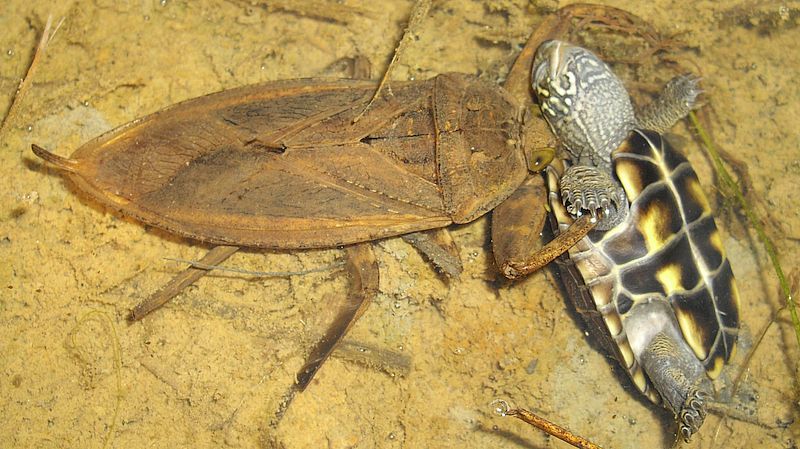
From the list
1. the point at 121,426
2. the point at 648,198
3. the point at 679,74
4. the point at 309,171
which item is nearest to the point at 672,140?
the point at 679,74

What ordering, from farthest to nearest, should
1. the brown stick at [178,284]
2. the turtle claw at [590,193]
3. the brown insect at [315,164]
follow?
the brown stick at [178,284], the turtle claw at [590,193], the brown insect at [315,164]

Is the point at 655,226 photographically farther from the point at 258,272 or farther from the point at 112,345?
the point at 112,345

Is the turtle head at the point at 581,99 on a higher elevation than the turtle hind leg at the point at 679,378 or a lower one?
higher

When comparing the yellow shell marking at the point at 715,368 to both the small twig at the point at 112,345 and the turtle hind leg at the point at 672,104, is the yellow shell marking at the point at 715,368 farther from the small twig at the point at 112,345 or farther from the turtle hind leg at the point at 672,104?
the small twig at the point at 112,345

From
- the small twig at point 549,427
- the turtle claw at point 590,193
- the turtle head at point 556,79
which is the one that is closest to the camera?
the small twig at point 549,427

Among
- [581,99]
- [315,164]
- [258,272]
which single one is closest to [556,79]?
[581,99]

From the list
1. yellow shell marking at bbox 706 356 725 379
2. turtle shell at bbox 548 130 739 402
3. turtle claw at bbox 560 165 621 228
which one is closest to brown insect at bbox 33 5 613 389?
turtle claw at bbox 560 165 621 228

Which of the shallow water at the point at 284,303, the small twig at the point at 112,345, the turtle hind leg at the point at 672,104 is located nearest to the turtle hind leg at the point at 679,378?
the shallow water at the point at 284,303

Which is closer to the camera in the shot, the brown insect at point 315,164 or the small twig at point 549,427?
the brown insect at point 315,164
